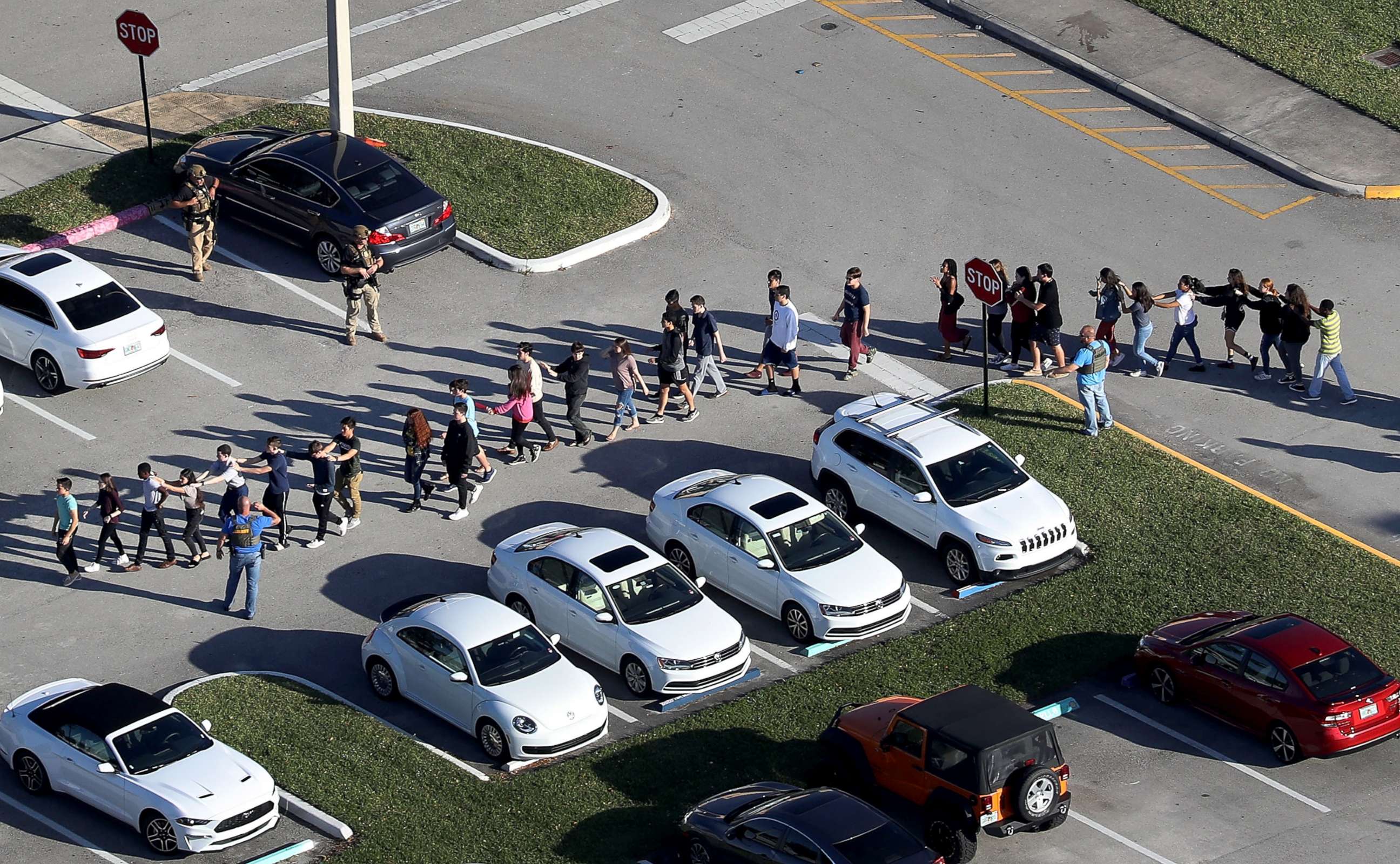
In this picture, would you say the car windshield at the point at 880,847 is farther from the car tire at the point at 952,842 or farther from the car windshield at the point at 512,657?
the car windshield at the point at 512,657

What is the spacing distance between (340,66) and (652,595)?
12925 mm

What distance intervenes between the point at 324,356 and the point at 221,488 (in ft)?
11.1

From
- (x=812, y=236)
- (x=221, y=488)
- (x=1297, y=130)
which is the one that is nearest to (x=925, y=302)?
(x=812, y=236)

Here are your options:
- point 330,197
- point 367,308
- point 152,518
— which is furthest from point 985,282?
point 152,518

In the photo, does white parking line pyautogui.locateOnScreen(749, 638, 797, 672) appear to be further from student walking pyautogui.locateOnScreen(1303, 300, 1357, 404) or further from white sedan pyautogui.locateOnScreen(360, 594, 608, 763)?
student walking pyautogui.locateOnScreen(1303, 300, 1357, 404)

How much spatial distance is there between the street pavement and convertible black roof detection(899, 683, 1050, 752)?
1.63 m

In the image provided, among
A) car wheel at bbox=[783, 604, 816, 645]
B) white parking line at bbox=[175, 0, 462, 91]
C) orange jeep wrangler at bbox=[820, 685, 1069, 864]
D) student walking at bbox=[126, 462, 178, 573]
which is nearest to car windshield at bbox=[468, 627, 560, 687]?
car wheel at bbox=[783, 604, 816, 645]

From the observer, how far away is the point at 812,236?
3080 cm

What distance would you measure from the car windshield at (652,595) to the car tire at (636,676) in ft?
1.46

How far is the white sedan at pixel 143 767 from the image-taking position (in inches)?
748

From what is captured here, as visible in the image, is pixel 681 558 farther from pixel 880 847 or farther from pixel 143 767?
pixel 143 767

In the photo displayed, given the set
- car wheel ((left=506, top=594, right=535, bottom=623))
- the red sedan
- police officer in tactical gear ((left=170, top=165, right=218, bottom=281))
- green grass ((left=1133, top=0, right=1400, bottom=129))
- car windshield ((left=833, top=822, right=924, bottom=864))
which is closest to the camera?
car windshield ((left=833, top=822, right=924, bottom=864))

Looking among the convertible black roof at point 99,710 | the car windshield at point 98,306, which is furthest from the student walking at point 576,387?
the convertible black roof at point 99,710

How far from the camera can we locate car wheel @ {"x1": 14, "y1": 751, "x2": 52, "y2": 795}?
64.8ft
